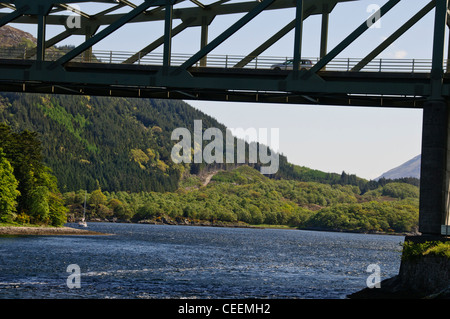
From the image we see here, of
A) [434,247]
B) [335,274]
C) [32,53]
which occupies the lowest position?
[335,274]

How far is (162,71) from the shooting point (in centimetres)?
4744

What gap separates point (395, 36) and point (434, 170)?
33.9 ft

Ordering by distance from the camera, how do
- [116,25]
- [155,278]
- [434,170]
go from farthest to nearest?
[155,278], [116,25], [434,170]

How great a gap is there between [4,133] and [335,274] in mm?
73521

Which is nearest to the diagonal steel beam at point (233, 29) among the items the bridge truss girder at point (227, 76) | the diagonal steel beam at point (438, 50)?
the bridge truss girder at point (227, 76)

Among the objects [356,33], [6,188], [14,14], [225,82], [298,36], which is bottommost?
[6,188]

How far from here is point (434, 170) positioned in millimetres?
42594

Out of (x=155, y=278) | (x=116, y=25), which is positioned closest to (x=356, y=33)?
(x=116, y=25)

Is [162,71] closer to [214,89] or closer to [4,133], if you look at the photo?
[214,89]

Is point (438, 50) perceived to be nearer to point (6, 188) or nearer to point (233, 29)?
point (233, 29)

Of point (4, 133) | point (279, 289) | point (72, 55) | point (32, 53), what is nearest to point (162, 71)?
point (72, 55)

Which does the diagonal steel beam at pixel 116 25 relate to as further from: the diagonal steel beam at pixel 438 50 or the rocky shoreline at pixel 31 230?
the rocky shoreline at pixel 31 230

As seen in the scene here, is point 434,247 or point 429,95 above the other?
point 429,95
